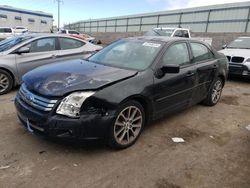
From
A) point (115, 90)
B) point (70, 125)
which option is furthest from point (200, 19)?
point (70, 125)

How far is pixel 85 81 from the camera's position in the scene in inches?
137

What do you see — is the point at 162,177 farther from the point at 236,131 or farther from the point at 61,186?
the point at 236,131

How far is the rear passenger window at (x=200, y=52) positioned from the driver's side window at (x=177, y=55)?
28 cm

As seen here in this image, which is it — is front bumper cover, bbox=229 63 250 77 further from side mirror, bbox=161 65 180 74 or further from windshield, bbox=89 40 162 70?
side mirror, bbox=161 65 180 74

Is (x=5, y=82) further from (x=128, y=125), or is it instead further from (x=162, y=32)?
(x=162, y=32)

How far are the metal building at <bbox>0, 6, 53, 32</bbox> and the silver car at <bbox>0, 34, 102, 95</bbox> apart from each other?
170 ft

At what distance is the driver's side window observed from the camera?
4.39 metres

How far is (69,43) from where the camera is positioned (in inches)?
300

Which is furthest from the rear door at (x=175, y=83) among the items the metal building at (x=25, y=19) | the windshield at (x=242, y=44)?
the metal building at (x=25, y=19)

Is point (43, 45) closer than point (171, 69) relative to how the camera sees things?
No

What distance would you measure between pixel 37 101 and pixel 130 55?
1.82 meters

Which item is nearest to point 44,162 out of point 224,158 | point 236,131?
point 224,158

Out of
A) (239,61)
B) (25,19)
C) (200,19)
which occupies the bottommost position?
(239,61)

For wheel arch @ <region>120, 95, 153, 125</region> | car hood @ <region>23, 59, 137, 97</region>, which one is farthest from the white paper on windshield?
wheel arch @ <region>120, 95, 153, 125</region>
